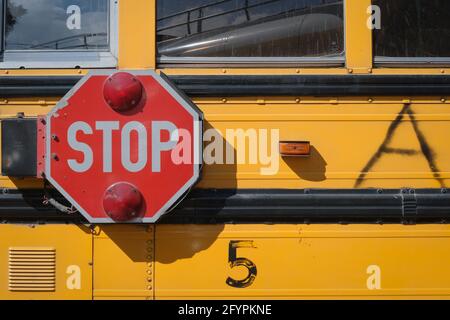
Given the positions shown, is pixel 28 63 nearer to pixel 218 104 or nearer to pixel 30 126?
pixel 30 126

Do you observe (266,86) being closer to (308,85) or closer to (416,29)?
(308,85)

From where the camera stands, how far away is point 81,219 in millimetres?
1805

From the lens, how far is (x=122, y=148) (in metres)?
1.75

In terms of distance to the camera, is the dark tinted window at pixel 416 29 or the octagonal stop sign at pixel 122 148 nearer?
the octagonal stop sign at pixel 122 148

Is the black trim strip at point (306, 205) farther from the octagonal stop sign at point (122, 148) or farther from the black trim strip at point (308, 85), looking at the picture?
the black trim strip at point (308, 85)

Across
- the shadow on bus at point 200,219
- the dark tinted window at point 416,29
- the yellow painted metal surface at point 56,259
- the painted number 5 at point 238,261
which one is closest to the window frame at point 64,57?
the shadow on bus at point 200,219

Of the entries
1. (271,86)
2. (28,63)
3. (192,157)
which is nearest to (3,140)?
(28,63)

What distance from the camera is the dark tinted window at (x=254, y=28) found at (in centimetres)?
185

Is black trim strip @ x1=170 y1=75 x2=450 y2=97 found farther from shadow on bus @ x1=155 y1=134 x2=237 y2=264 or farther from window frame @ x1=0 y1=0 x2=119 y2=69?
window frame @ x1=0 y1=0 x2=119 y2=69

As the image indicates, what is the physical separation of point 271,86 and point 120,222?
68 cm

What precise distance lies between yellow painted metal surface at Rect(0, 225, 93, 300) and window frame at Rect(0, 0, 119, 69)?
0.55 meters

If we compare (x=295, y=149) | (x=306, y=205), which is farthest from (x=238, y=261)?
(x=295, y=149)

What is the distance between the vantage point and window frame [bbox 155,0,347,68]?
1823 millimetres

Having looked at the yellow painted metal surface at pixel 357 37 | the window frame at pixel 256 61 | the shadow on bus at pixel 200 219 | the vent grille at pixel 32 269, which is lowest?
the vent grille at pixel 32 269
